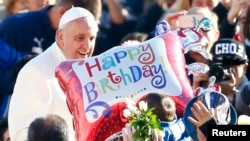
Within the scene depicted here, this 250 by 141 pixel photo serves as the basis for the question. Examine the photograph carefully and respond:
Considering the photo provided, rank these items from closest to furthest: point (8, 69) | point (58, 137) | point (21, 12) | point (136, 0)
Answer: point (58, 137)
point (8, 69)
point (21, 12)
point (136, 0)

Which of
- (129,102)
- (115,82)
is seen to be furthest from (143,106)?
(115,82)

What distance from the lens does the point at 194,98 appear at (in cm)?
660

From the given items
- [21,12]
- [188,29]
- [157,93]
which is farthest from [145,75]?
[21,12]

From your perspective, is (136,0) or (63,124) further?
(136,0)

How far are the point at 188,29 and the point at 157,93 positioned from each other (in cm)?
134

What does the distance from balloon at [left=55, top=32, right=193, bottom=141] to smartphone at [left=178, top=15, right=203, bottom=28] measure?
136 cm

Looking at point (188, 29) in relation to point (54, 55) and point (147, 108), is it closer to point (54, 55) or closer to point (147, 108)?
point (54, 55)

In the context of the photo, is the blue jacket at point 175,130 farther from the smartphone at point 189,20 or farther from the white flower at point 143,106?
the smartphone at point 189,20

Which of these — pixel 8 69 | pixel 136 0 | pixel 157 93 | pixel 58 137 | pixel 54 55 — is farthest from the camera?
pixel 136 0

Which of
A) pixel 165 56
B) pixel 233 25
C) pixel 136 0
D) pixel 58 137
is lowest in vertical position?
pixel 58 137

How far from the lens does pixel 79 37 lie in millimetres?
7535

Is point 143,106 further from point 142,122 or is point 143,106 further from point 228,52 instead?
point 228,52

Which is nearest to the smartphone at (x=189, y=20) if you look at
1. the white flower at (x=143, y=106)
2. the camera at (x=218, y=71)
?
the camera at (x=218, y=71)

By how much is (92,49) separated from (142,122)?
4.86 feet
